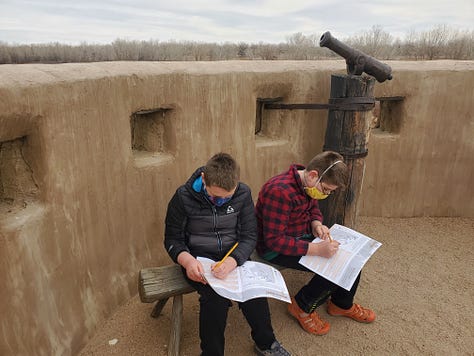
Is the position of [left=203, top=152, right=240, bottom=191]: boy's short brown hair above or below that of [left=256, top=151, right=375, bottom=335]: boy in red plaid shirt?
above

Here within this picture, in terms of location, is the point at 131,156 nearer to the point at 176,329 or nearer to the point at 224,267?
the point at 224,267

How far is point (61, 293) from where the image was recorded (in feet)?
7.71

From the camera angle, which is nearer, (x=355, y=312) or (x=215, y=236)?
(x=215, y=236)

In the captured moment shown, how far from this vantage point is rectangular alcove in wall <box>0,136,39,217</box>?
7.11 feet

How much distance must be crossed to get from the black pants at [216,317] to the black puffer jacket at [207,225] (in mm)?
227

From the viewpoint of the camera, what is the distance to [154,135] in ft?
10.4

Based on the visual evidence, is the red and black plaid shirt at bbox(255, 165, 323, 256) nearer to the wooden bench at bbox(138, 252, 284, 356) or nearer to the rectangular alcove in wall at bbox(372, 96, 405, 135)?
the wooden bench at bbox(138, 252, 284, 356)

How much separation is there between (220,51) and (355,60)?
6.95 metres

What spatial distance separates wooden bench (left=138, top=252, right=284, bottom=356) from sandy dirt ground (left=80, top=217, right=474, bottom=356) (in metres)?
0.17

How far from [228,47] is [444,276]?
8.28m

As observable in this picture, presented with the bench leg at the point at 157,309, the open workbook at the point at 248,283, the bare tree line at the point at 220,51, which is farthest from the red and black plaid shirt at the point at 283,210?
the bare tree line at the point at 220,51

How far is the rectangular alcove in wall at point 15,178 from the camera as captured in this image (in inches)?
85.4

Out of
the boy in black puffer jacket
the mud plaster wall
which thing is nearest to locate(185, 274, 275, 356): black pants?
the boy in black puffer jacket

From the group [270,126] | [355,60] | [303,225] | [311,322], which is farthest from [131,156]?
[355,60]
